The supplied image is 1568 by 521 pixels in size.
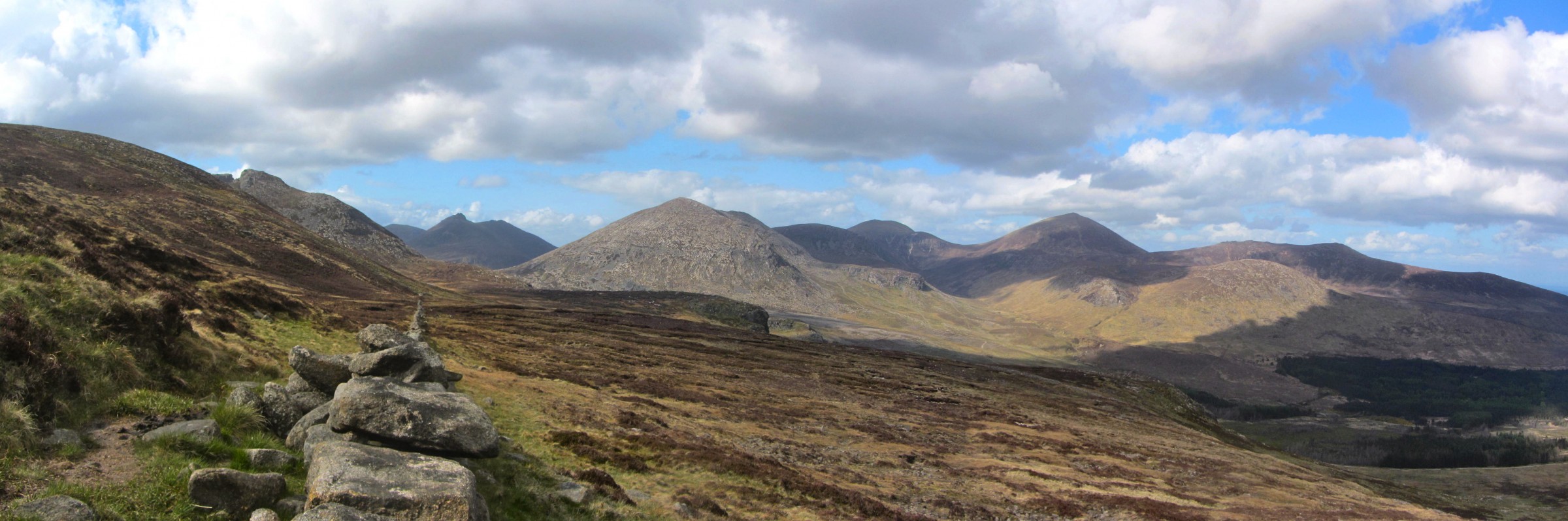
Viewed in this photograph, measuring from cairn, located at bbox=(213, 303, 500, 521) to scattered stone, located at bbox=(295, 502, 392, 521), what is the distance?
0.06ft

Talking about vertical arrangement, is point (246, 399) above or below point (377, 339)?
below

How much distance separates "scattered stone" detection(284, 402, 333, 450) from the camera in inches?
673

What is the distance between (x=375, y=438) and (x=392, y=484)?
3.95 m

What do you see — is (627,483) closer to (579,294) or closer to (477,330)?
(477,330)

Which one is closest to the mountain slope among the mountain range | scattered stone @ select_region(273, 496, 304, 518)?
the mountain range

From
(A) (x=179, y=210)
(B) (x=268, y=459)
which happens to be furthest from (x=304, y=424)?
(A) (x=179, y=210)

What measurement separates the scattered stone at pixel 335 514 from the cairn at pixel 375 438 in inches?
0.7

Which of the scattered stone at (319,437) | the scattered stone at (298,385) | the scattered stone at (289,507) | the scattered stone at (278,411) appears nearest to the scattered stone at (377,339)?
the scattered stone at (298,385)

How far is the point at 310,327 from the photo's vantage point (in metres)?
40.3

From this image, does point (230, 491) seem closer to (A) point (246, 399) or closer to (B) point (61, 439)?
(B) point (61, 439)

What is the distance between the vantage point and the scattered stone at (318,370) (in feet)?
67.8

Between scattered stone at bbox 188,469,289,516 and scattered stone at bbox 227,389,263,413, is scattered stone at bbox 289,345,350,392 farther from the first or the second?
scattered stone at bbox 188,469,289,516

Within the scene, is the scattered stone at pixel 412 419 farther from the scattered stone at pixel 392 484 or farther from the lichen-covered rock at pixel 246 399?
the lichen-covered rock at pixel 246 399

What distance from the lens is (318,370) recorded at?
21.0 m
